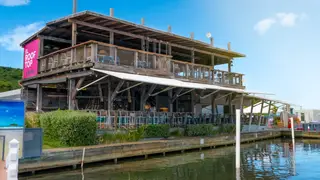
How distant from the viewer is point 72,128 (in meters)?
11.4

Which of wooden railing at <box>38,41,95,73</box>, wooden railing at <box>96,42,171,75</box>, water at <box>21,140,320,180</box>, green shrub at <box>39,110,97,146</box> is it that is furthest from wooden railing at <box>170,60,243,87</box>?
green shrub at <box>39,110,97,146</box>

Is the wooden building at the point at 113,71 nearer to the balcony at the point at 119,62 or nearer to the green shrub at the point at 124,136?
the balcony at the point at 119,62

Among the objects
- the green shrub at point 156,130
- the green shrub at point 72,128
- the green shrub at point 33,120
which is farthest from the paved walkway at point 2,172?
the green shrub at point 156,130

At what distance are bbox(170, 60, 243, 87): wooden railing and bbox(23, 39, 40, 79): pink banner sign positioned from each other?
8.21 metres

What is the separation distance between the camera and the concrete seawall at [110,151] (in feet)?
31.7

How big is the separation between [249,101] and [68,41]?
646 inches

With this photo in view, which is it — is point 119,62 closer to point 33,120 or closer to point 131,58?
point 131,58

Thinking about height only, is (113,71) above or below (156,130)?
above

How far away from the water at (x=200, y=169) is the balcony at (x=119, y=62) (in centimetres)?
482

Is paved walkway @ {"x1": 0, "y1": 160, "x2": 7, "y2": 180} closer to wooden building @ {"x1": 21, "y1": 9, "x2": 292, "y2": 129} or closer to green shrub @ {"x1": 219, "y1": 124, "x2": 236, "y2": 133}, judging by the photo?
wooden building @ {"x1": 21, "y1": 9, "x2": 292, "y2": 129}

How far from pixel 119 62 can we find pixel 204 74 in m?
7.46

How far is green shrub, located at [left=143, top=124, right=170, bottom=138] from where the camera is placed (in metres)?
14.4

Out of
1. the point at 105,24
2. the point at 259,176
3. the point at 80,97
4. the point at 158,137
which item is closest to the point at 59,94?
the point at 80,97

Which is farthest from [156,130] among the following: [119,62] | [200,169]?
[200,169]
